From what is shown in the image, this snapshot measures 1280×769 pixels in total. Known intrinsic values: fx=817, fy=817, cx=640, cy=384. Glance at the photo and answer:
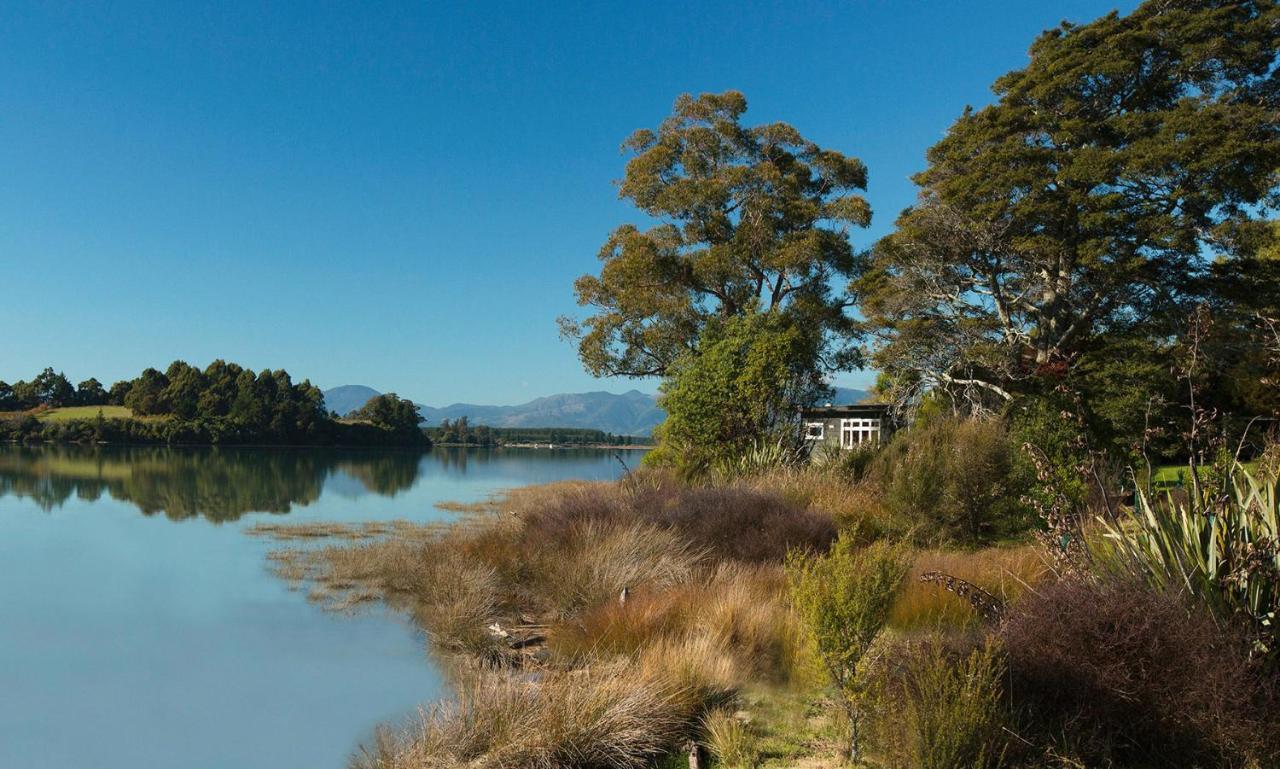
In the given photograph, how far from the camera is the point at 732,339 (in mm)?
19203

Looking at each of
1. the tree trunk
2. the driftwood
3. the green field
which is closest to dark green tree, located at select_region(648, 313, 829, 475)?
the driftwood

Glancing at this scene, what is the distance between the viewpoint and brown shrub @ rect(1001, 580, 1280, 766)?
3.65 metres

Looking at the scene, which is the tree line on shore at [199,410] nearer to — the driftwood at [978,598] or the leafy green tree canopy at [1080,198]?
the leafy green tree canopy at [1080,198]

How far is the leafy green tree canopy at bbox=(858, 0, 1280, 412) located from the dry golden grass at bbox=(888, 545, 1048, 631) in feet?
36.6

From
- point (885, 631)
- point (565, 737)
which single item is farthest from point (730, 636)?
point (565, 737)

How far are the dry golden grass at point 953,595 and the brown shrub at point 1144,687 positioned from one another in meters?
1.49

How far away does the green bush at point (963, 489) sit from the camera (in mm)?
11148

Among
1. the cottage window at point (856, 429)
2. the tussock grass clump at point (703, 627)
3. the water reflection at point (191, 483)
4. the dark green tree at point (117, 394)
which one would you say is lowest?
the water reflection at point (191, 483)

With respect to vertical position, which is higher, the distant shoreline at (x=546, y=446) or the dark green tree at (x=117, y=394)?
the dark green tree at (x=117, y=394)

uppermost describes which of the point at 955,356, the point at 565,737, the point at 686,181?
the point at 686,181

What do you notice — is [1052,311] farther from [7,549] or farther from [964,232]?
[7,549]

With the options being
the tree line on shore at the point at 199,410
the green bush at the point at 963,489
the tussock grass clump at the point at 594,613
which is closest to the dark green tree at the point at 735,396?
the tussock grass clump at the point at 594,613

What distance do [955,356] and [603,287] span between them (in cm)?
1012

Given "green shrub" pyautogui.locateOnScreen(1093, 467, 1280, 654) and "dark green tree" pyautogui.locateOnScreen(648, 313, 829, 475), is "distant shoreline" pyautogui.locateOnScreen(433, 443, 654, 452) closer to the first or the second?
"dark green tree" pyautogui.locateOnScreen(648, 313, 829, 475)
